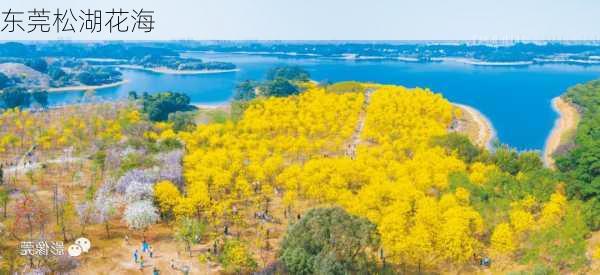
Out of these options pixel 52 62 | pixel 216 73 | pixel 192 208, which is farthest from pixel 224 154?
pixel 52 62

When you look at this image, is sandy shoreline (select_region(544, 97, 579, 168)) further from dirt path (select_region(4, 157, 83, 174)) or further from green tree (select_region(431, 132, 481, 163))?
dirt path (select_region(4, 157, 83, 174))

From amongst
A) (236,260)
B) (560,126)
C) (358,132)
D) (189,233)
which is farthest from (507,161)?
(560,126)

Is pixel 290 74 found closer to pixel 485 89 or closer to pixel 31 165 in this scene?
pixel 485 89

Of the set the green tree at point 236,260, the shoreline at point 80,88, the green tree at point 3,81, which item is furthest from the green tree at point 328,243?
the shoreline at point 80,88

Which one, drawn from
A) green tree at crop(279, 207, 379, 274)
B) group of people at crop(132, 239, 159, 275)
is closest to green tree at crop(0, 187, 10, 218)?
group of people at crop(132, 239, 159, 275)

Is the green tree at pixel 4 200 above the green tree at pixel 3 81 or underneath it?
underneath

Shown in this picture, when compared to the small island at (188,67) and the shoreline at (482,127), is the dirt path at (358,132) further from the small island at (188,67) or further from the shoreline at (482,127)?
the small island at (188,67)
